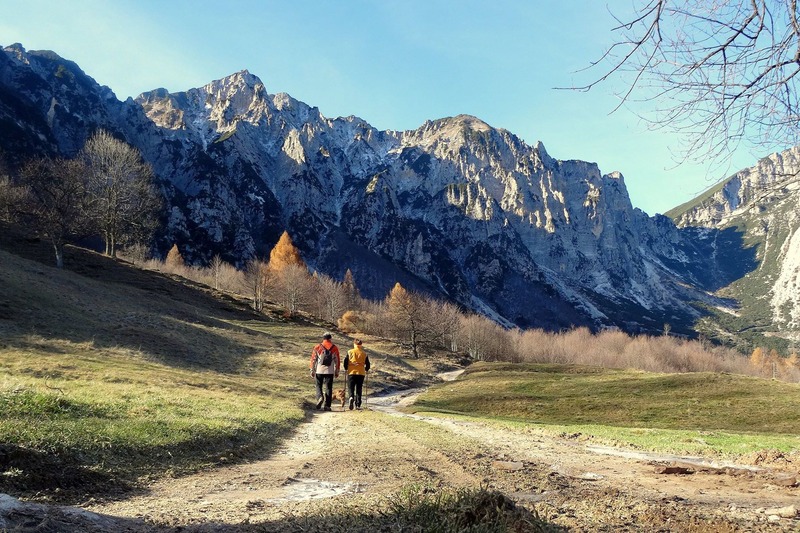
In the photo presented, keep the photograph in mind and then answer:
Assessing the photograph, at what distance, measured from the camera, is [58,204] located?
49156 mm

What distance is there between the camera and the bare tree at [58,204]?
4866 cm

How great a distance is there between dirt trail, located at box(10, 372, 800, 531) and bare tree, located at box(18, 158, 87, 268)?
5055 cm

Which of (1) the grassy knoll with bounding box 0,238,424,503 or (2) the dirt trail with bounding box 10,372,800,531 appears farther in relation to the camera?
(1) the grassy knoll with bounding box 0,238,424,503

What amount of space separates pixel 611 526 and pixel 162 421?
9822 mm

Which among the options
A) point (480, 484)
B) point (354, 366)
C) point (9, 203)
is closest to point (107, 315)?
point (354, 366)

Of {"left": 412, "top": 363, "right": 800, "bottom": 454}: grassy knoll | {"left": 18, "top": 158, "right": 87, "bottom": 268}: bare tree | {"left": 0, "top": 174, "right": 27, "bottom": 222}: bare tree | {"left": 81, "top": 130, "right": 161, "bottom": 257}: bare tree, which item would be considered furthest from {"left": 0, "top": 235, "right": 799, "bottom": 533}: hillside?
{"left": 0, "top": 174, "right": 27, "bottom": 222}: bare tree

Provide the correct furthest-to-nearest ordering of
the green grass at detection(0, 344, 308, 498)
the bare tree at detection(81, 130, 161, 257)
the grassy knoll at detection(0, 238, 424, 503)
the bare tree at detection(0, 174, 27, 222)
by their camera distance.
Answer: the bare tree at detection(0, 174, 27, 222) → the bare tree at detection(81, 130, 161, 257) → the grassy knoll at detection(0, 238, 424, 503) → the green grass at detection(0, 344, 308, 498)

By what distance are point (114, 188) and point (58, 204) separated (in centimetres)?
1110

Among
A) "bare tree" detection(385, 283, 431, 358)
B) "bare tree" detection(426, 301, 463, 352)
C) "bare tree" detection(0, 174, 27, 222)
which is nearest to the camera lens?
"bare tree" detection(0, 174, 27, 222)

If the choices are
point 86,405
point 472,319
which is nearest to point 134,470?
point 86,405

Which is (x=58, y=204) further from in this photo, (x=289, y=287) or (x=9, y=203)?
(x=289, y=287)

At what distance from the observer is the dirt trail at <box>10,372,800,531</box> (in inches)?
204

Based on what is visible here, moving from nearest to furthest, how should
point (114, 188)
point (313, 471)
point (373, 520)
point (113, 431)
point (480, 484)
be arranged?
point (373, 520) < point (480, 484) < point (313, 471) < point (113, 431) < point (114, 188)

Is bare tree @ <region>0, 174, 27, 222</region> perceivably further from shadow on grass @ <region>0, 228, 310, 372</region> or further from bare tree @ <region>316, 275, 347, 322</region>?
bare tree @ <region>316, 275, 347, 322</region>
